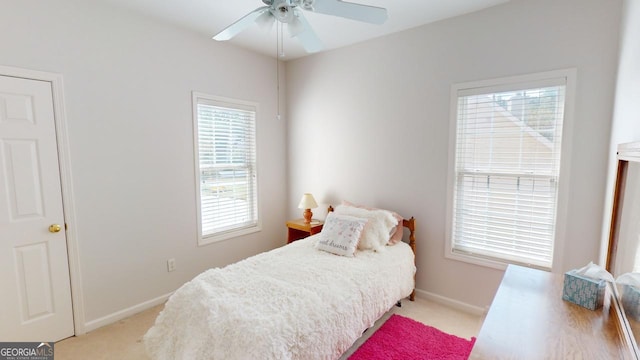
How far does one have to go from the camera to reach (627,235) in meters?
1.27

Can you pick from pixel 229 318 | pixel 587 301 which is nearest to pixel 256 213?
pixel 229 318

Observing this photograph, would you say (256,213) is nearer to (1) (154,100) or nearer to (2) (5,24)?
(1) (154,100)

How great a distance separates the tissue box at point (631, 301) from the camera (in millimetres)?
1014

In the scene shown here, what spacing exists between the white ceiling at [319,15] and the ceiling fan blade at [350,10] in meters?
0.74

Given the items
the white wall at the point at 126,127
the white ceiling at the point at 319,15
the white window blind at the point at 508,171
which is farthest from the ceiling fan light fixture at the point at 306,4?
the white wall at the point at 126,127

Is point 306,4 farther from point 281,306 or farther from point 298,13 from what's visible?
point 281,306

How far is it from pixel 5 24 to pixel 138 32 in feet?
2.84

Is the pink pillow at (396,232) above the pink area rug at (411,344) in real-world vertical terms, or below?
above

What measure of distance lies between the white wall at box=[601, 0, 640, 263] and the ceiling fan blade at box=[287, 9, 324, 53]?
5.84 ft

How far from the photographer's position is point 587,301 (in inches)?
49.9

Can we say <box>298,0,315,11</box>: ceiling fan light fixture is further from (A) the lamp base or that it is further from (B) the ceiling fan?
(A) the lamp base

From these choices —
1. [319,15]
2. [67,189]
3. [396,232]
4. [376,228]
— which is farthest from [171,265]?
[319,15]

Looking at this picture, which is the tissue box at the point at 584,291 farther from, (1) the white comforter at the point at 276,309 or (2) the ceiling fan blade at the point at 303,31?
(2) the ceiling fan blade at the point at 303,31

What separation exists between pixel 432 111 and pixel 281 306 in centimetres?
225
